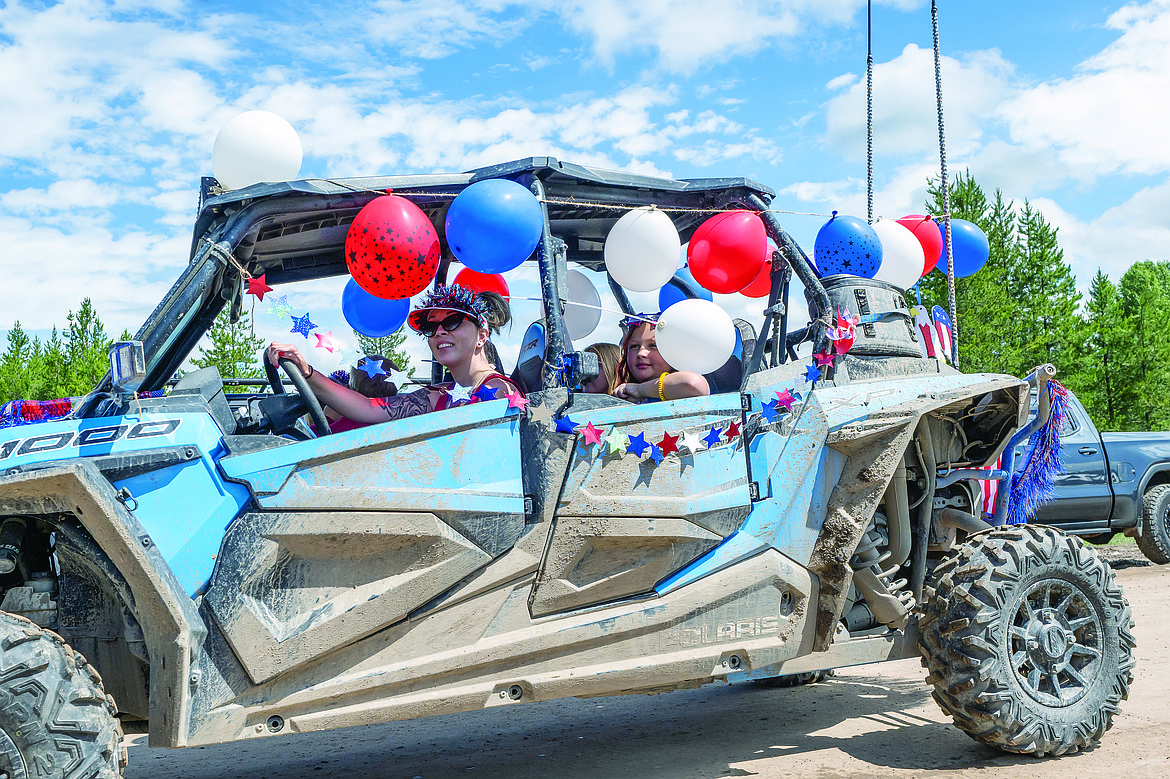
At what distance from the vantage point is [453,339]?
442 cm

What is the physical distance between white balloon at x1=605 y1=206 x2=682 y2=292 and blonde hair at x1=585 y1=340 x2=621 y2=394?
1.62 feet

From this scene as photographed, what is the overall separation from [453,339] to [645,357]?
897 millimetres

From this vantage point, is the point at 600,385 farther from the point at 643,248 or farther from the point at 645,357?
the point at 643,248

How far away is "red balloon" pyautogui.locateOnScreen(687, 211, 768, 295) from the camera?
4145mm

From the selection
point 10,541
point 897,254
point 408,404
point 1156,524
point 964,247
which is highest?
point 964,247

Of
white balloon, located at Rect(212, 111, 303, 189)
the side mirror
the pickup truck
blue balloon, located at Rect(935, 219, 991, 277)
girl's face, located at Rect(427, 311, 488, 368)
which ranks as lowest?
the pickup truck

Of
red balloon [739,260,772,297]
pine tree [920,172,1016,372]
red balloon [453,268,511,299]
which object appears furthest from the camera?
pine tree [920,172,1016,372]

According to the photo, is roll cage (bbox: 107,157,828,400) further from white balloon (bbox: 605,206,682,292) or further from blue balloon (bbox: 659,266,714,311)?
blue balloon (bbox: 659,266,714,311)

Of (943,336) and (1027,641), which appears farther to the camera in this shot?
(943,336)

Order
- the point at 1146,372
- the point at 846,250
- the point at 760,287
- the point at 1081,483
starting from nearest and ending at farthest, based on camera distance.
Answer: the point at 846,250 < the point at 760,287 < the point at 1081,483 < the point at 1146,372

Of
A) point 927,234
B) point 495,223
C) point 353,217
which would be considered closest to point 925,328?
point 927,234

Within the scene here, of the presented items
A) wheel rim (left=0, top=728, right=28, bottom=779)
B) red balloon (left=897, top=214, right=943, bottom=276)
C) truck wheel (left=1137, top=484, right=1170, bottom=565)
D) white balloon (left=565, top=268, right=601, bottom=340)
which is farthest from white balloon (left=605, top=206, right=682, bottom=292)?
truck wheel (left=1137, top=484, right=1170, bottom=565)

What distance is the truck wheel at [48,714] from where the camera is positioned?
2.83m

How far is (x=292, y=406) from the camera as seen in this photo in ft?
14.0
